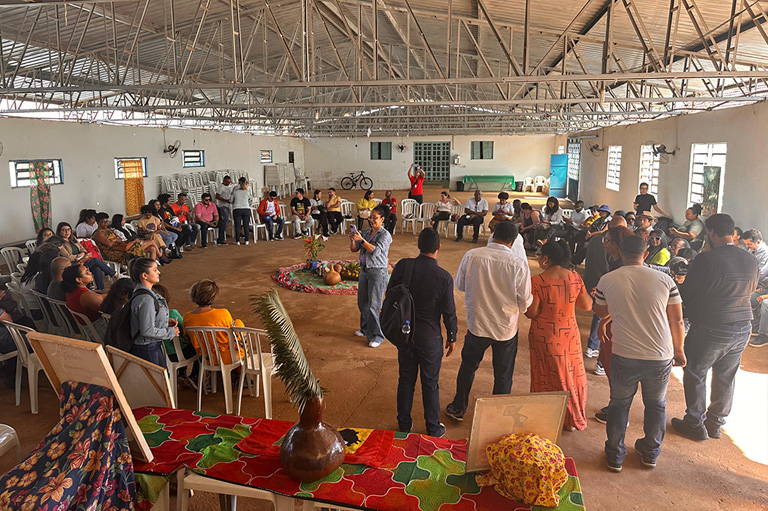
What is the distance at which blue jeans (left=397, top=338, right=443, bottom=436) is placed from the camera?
3.74 m

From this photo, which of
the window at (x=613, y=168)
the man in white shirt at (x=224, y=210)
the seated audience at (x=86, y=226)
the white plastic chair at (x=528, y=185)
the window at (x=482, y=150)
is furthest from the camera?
the window at (x=482, y=150)

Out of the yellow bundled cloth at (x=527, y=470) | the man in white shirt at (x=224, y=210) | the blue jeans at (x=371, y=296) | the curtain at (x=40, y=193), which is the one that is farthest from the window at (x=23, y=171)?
the yellow bundled cloth at (x=527, y=470)

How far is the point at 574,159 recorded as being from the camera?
2428cm

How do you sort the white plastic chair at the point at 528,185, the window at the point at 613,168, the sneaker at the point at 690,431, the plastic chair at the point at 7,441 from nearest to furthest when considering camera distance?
the plastic chair at the point at 7,441
the sneaker at the point at 690,431
the window at the point at 613,168
the white plastic chair at the point at 528,185

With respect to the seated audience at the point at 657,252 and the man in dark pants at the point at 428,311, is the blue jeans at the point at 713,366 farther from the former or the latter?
the seated audience at the point at 657,252

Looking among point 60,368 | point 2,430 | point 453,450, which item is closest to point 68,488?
point 60,368

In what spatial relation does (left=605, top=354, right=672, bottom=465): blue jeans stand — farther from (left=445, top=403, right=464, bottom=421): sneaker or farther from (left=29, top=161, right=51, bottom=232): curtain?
(left=29, top=161, right=51, bottom=232): curtain

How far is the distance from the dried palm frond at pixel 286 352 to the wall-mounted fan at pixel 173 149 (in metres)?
15.8

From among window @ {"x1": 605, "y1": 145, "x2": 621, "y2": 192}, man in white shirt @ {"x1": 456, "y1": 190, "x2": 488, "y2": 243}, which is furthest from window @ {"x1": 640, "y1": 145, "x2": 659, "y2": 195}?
man in white shirt @ {"x1": 456, "y1": 190, "x2": 488, "y2": 243}

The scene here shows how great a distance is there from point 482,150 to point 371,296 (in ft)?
79.7

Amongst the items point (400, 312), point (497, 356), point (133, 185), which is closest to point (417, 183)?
point (133, 185)

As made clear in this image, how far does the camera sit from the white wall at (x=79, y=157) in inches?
423

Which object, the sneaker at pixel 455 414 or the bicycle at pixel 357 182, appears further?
the bicycle at pixel 357 182

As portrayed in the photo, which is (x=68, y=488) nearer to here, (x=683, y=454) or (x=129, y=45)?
(x=683, y=454)
